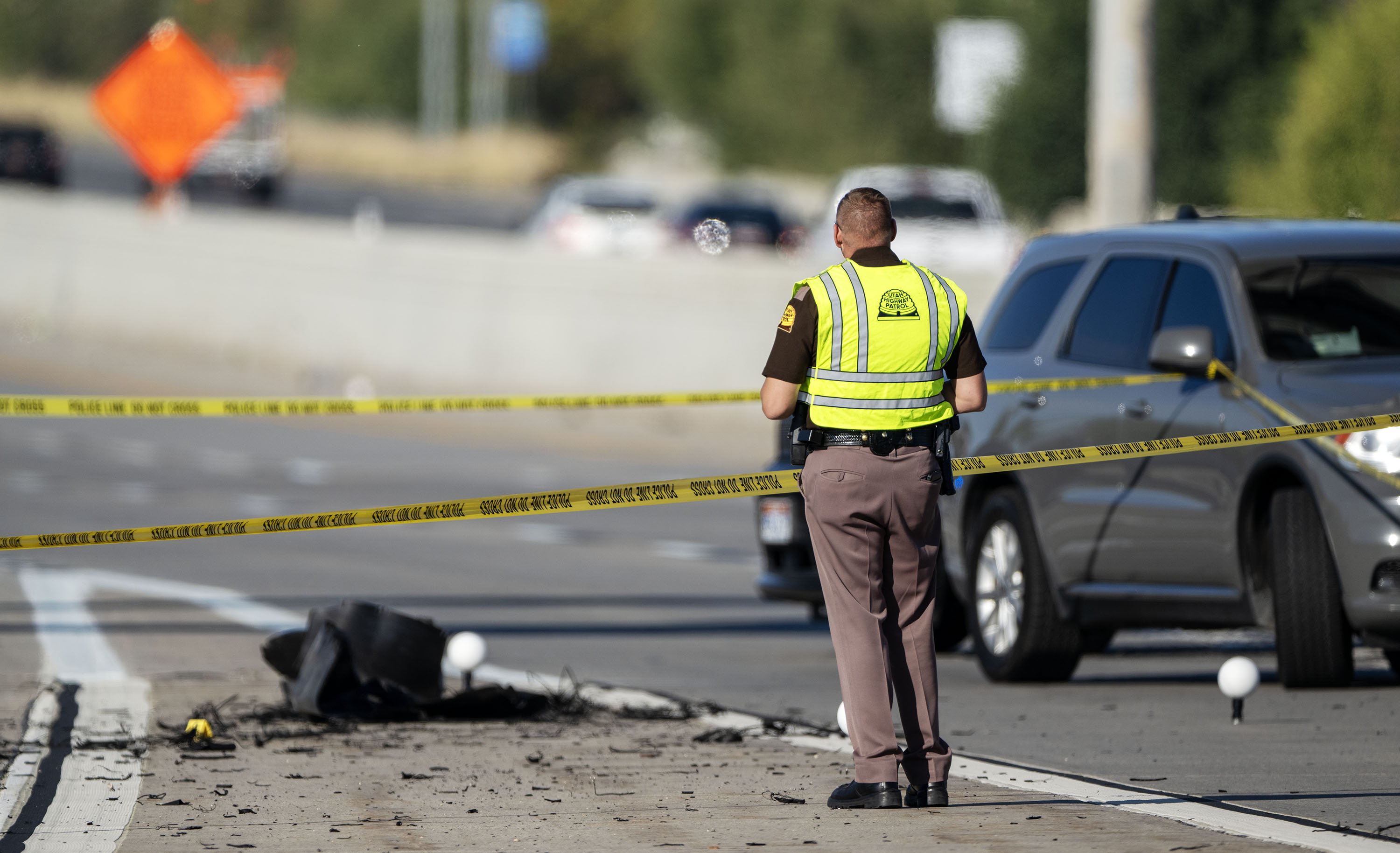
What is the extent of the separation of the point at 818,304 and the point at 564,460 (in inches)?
609

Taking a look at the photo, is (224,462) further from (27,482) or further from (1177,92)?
(1177,92)

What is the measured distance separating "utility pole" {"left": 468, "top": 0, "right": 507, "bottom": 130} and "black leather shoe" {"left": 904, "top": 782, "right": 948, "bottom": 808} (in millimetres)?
83056

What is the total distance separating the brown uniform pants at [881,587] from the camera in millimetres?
6750

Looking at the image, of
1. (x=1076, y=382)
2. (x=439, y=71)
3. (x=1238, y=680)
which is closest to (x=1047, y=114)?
(x=1076, y=382)

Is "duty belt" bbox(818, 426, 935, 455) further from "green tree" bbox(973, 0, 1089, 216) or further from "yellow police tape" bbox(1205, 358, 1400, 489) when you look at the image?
"green tree" bbox(973, 0, 1089, 216)

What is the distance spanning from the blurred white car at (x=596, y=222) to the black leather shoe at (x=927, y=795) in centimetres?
3163

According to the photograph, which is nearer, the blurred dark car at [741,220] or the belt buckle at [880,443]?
the belt buckle at [880,443]

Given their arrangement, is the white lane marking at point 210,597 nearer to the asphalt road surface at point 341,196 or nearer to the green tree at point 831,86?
the asphalt road surface at point 341,196

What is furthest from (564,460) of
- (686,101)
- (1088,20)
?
(686,101)

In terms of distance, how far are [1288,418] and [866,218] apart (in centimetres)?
294

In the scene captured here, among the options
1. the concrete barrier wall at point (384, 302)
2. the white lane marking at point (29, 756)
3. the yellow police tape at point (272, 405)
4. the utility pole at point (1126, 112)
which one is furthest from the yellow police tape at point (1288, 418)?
the concrete barrier wall at point (384, 302)

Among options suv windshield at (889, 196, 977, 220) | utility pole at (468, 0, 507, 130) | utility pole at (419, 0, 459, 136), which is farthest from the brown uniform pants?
utility pole at (468, 0, 507, 130)

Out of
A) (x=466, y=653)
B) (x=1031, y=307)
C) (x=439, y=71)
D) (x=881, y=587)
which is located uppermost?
(x=439, y=71)

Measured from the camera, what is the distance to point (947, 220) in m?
33.1
